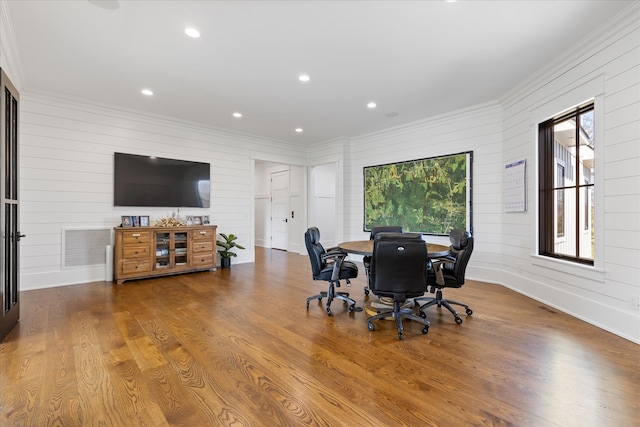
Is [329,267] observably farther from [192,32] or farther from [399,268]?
[192,32]

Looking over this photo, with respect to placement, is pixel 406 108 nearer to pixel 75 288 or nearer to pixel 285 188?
pixel 285 188

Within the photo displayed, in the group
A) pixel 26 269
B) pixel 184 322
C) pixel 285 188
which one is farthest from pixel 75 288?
pixel 285 188

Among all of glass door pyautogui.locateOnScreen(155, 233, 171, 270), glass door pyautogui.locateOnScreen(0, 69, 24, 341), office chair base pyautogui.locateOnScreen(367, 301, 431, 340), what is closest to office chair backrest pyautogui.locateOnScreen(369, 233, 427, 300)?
office chair base pyautogui.locateOnScreen(367, 301, 431, 340)

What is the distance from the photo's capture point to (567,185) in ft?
11.9

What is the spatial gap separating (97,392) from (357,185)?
5.87 m

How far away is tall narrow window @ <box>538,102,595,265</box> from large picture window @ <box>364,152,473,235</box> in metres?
1.23

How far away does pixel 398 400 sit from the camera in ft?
5.97

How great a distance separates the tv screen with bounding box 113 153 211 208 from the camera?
5180 mm

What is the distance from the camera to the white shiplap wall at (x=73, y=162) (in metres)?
4.43

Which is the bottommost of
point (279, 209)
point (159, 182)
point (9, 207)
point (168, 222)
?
point (168, 222)

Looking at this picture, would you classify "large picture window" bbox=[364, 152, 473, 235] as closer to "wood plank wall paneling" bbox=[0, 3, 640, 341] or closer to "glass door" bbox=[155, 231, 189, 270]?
"wood plank wall paneling" bbox=[0, 3, 640, 341]

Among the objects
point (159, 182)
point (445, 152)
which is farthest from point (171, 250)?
point (445, 152)

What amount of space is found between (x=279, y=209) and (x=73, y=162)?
5.15 meters

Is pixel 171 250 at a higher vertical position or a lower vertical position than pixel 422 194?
lower
